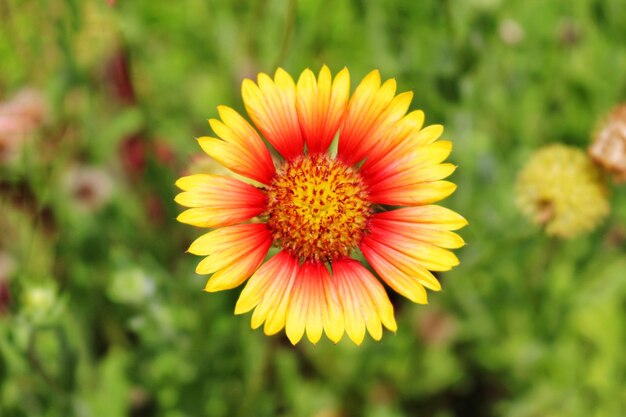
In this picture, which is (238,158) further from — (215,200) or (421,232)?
(421,232)

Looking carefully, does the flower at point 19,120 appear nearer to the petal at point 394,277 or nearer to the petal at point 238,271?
the petal at point 238,271

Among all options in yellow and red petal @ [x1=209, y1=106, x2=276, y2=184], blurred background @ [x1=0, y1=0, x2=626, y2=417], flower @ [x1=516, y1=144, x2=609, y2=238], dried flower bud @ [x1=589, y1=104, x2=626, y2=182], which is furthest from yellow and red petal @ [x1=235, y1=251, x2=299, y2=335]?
dried flower bud @ [x1=589, y1=104, x2=626, y2=182]

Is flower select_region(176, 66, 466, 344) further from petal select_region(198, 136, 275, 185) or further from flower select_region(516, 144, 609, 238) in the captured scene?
flower select_region(516, 144, 609, 238)

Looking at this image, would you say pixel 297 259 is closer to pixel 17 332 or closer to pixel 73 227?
pixel 17 332

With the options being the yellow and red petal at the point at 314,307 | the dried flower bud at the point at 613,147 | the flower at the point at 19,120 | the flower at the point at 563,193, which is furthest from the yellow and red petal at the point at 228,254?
the flower at the point at 19,120

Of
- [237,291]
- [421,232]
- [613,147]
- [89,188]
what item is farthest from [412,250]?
[89,188]

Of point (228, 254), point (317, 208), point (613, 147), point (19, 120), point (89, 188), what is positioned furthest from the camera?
point (89, 188)

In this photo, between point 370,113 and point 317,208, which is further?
point 317,208

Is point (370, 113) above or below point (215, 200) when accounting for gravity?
above
